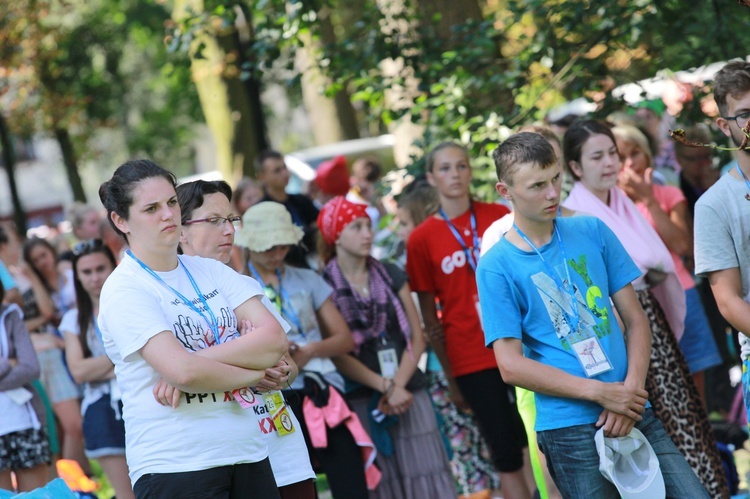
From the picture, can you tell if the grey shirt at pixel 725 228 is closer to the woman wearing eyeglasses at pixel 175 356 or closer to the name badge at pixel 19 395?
the woman wearing eyeglasses at pixel 175 356

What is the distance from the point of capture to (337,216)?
6152 millimetres

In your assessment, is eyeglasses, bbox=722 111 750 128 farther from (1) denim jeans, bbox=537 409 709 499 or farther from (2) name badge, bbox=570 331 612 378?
(1) denim jeans, bbox=537 409 709 499

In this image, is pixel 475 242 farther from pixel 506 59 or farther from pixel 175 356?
pixel 175 356

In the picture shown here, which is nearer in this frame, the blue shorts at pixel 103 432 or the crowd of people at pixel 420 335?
the crowd of people at pixel 420 335

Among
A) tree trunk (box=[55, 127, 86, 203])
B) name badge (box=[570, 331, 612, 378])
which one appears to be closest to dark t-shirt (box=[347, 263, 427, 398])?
name badge (box=[570, 331, 612, 378])

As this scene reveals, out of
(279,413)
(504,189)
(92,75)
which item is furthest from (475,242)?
(92,75)

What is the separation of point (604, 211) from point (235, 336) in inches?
91.7

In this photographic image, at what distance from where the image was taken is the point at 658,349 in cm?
530

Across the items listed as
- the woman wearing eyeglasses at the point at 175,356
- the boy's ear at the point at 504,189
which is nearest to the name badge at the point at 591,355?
the boy's ear at the point at 504,189

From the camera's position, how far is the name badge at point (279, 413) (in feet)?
14.6

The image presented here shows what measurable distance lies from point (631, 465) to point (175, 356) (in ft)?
5.66

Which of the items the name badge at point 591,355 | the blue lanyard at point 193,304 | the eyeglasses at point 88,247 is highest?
the eyeglasses at point 88,247

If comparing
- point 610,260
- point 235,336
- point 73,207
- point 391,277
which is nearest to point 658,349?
point 610,260

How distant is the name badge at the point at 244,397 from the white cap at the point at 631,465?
131 cm
